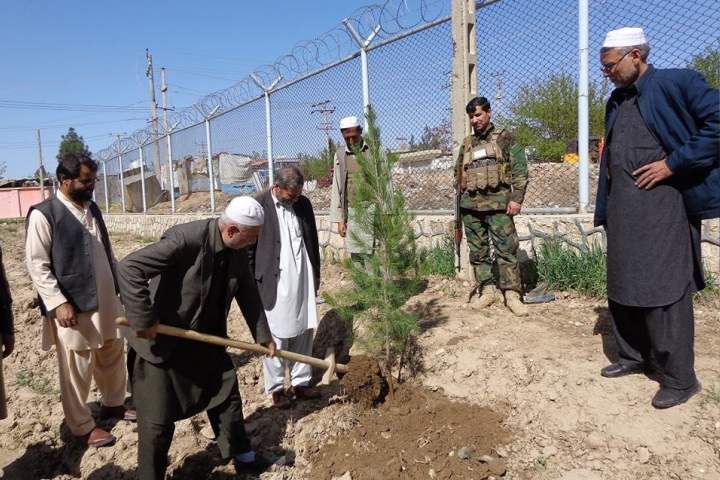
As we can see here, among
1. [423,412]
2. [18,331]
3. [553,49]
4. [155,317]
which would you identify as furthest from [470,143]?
[18,331]

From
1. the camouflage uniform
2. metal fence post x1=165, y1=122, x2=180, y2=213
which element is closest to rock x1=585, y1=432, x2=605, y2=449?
the camouflage uniform

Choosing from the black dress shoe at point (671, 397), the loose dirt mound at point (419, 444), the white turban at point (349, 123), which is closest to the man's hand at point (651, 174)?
the black dress shoe at point (671, 397)

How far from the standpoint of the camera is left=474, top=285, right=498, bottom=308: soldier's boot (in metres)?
4.72

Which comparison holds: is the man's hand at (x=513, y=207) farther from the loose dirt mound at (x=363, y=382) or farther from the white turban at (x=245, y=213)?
the white turban at (x=245, y=213)

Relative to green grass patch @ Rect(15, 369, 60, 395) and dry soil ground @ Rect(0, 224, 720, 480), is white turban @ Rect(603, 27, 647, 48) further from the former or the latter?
green grass patch @ Rect(15, 369, 60, 395)

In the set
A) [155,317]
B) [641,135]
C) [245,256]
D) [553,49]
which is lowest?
[155,317]

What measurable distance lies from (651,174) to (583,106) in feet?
6.85

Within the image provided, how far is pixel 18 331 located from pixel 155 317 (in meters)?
4.62

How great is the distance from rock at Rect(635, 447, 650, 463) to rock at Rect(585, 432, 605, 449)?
174 millimetres

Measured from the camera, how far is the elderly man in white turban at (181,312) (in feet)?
8.27

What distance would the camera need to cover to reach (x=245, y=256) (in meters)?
2.92

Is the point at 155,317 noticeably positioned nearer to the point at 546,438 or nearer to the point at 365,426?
the point at 365,426

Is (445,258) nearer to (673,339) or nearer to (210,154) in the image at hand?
(673,339)

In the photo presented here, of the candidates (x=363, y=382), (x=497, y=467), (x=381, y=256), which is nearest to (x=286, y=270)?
(x=381, y=256)
